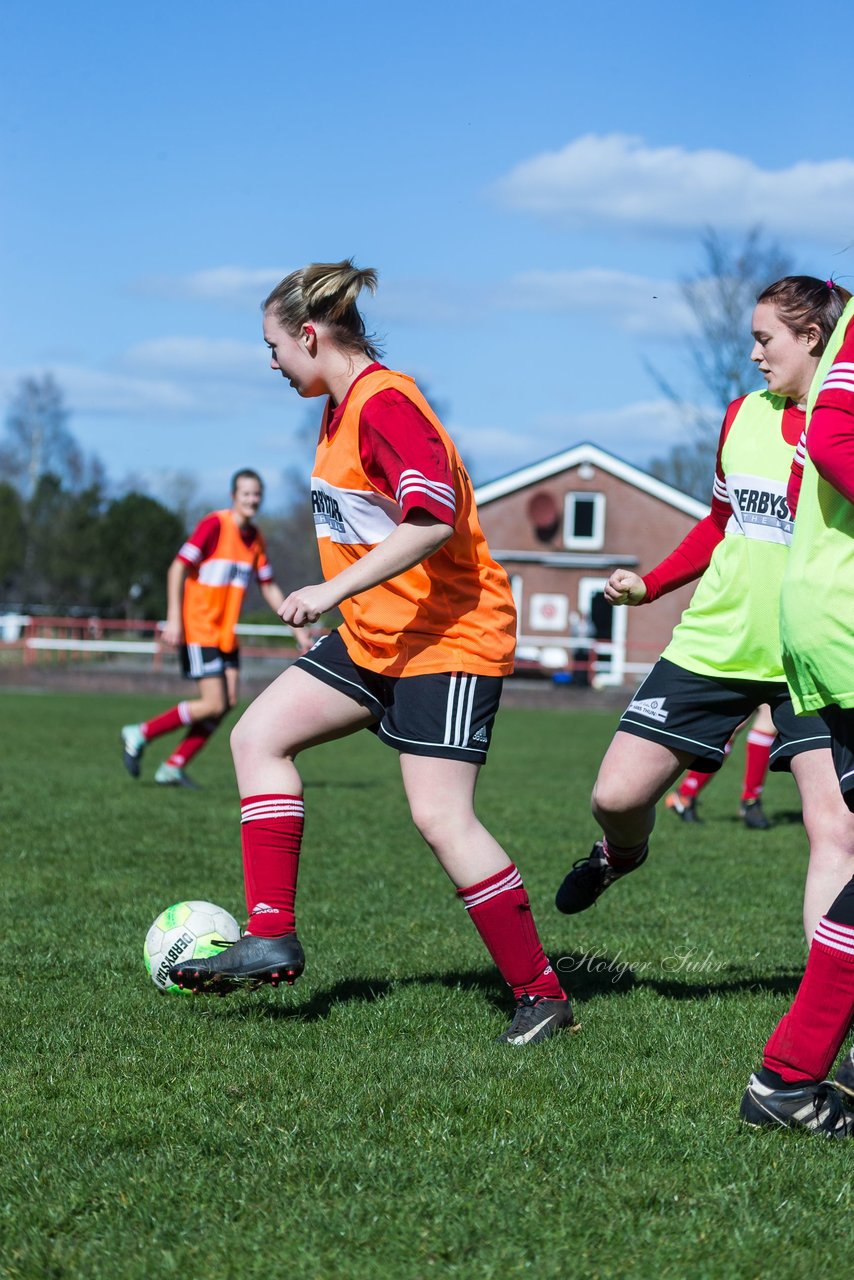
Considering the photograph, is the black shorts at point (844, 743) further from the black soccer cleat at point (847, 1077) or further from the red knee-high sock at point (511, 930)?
the red knee-high sock at point (511, 930)

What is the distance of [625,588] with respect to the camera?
15.0ft

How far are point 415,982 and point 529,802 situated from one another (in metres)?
6.26

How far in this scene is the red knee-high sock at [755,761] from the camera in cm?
1002

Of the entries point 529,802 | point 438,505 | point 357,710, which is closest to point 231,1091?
point 357,710

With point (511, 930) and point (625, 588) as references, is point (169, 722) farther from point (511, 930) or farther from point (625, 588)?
point (511, 930)

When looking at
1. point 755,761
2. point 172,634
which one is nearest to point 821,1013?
point 755,761

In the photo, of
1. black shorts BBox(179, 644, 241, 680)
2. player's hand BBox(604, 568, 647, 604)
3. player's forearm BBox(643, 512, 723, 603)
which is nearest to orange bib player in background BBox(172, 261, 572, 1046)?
player's hand BBox(604, 568, 647, 604)

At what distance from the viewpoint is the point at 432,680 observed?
13.5ft

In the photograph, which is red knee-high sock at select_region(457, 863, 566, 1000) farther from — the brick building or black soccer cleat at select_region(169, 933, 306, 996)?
the brick building

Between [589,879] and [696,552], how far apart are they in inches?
45.1

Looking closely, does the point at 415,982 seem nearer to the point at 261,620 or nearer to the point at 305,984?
the point at 305,984

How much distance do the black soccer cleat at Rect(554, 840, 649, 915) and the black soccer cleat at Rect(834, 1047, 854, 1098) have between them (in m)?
1.47

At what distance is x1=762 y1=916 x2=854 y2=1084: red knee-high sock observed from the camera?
3.19 meters

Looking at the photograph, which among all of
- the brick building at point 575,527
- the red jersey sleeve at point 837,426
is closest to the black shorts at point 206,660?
the red jersey sleeve at point 837,426
